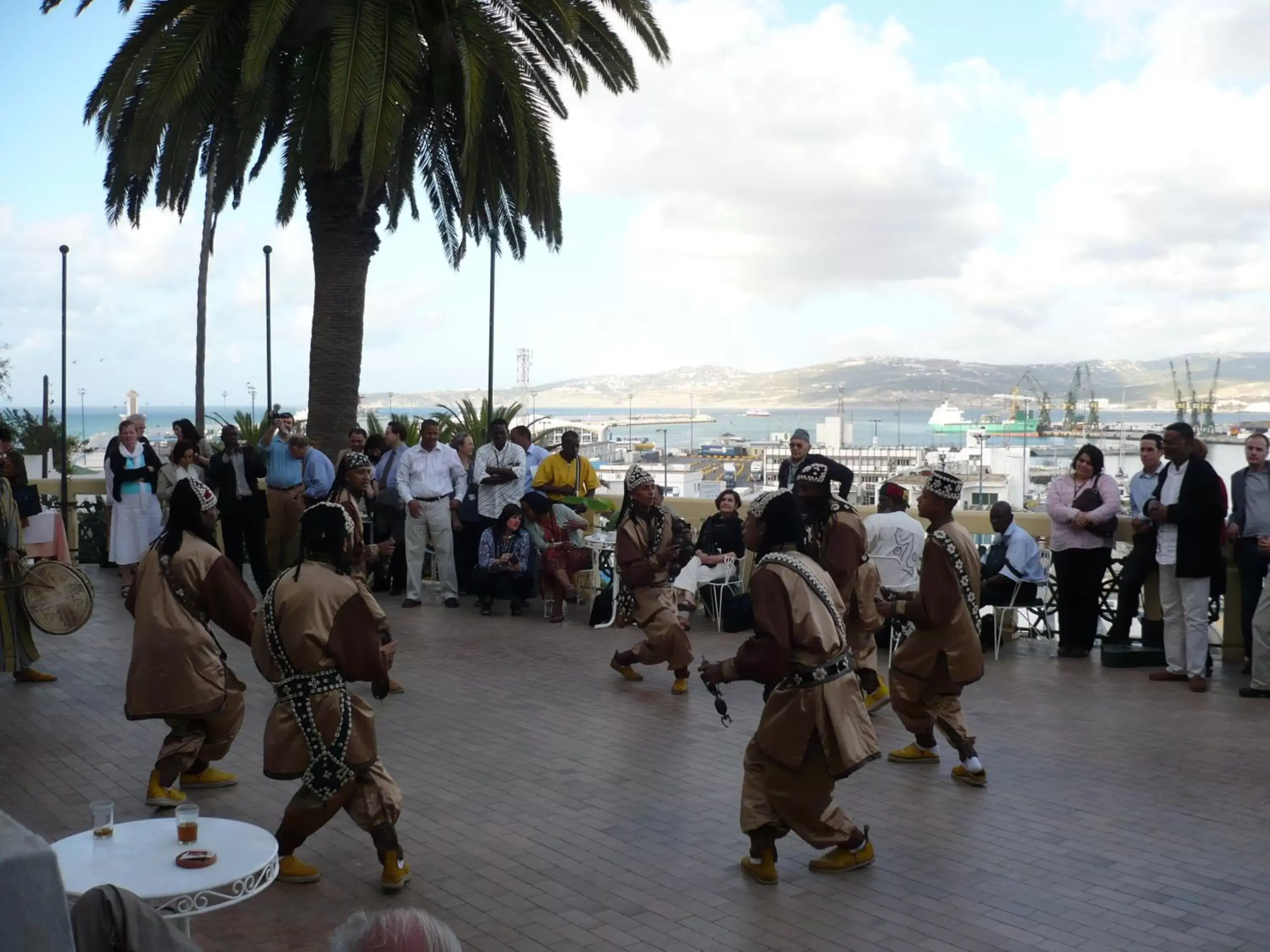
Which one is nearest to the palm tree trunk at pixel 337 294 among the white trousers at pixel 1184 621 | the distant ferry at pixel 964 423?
the white trousers at pixel 1184 621

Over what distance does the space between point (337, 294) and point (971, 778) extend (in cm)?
1112

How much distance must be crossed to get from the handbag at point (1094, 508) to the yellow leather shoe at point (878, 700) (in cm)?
334

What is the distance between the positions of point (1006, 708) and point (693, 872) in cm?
455

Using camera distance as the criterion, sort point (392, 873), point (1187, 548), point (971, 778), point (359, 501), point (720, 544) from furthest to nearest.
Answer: point (720, 544) → point (1187, 548) → point (359, 501) → point (971, 778) → point (392, 873)

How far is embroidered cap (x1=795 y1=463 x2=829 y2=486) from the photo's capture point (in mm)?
8398

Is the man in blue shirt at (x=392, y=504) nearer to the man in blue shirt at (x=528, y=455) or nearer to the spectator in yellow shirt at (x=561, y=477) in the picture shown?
the man in blue shirt at (x=528, y=455)

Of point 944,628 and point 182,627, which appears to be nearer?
point 182,627

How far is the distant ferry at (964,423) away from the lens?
45812 millimetres

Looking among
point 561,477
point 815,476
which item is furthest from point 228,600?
point 561,477

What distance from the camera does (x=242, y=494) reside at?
14852mm

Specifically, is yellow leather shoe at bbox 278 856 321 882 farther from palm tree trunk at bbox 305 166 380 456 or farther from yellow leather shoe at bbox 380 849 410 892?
palm tree trunk at bbox 305 166 380 456

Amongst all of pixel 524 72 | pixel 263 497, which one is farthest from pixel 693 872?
pixel 524 72

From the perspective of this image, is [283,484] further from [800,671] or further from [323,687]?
[800,671]

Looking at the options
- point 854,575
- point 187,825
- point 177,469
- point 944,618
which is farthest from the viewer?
point 177,469
